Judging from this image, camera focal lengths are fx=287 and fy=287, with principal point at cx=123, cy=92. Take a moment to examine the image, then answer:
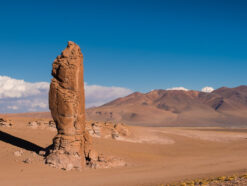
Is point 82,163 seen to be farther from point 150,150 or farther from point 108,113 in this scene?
point 108,113

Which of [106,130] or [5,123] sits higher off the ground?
[5,123]

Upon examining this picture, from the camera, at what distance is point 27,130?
28.9 meters

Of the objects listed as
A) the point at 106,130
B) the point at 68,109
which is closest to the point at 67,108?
the point at 68,109

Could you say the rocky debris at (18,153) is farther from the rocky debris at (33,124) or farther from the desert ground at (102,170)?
the rocky debris at (33,124)

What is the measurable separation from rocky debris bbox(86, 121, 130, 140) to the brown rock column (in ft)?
46.6

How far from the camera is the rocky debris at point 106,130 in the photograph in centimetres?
3238

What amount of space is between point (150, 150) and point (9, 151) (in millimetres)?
14901

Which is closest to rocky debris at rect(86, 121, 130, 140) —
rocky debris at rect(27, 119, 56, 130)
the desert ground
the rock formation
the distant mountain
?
the desert ground

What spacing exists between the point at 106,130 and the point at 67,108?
1627 cm

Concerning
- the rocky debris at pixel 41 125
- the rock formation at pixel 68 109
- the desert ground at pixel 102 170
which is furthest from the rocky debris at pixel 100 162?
the rocky debris at pixel 41 125

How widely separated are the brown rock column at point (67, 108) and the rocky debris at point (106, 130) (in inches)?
559

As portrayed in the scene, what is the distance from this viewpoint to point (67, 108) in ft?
57.6

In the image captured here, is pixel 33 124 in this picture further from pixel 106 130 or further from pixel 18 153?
pixel 18 153

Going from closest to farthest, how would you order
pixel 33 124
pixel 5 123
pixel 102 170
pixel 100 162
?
1. pixel 102 170
2. pixel 100 162
3. pixel 5 123
4. pixel 33 124
